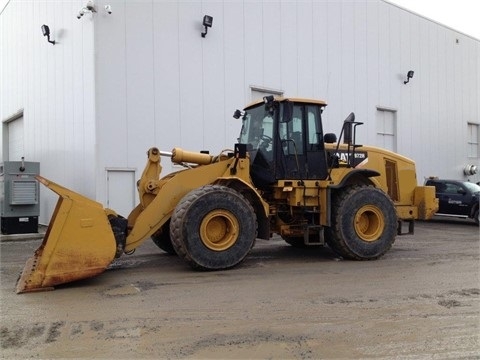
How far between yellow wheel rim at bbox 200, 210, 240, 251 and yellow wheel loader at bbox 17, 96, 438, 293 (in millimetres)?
16

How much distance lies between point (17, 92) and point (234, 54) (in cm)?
970

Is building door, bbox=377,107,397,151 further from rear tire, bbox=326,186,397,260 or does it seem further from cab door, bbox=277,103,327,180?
cab door, bbox=277,103,327,180

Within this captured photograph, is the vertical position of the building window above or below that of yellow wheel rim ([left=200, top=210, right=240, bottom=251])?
above

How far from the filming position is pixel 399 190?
9.42m

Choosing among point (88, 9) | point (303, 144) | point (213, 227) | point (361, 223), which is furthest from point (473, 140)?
point (213, 227)

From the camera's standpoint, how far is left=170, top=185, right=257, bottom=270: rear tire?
6828 mm

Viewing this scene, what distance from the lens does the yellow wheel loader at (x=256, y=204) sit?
6.15m

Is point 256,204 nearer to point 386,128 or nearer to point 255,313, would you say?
point 255,313

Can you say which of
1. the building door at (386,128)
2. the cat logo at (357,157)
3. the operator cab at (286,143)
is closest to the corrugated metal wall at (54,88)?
the operator cab at (286,143)

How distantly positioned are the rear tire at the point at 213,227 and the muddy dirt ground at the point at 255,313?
270mm

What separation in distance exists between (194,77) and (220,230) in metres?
7.30

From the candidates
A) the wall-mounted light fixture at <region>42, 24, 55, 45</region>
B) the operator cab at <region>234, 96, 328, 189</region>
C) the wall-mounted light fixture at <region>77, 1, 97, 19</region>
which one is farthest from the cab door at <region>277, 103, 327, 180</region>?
the wall-mounted light fixture at <region>42, 24, 55, 45</region>

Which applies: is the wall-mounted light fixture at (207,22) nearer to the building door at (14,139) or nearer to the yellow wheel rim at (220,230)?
the yellow wheel rim at (220,230)

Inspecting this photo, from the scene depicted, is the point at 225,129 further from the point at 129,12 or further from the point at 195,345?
the point at 195,345
